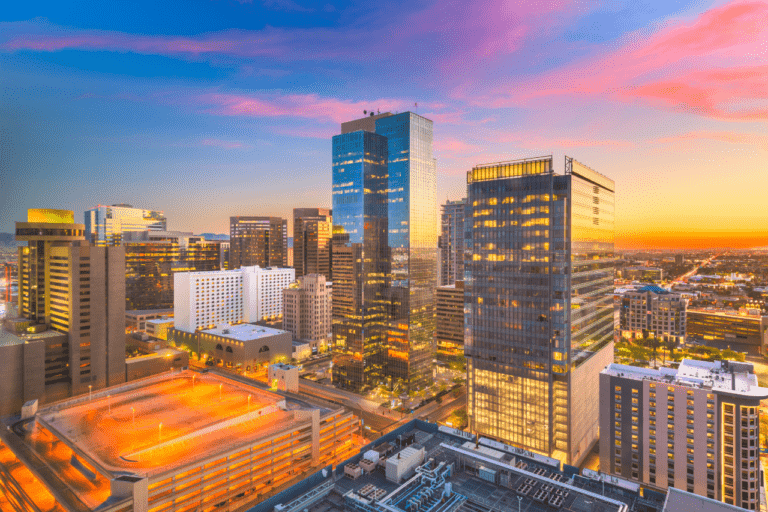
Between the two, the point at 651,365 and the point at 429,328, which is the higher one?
the point at 429,328

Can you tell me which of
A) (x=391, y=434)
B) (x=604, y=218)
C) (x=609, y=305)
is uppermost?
(x=604, y=218)

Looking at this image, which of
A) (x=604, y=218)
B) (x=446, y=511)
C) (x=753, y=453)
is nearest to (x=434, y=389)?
(x=604, y=218)

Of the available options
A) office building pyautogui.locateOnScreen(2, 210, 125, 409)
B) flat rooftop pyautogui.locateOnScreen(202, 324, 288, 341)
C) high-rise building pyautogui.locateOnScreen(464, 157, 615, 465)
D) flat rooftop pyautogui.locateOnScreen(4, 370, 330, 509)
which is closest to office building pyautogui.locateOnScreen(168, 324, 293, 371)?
flat rooftop pyautogui.locateOnScreen(202, 324, 288, 341)

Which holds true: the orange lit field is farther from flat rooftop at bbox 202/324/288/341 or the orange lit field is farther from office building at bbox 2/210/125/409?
flat rooftop at bbox 202/324/288/341

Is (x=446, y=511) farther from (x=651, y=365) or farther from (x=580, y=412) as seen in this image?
(x=651, y=365)

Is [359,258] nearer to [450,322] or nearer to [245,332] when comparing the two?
[450,322]

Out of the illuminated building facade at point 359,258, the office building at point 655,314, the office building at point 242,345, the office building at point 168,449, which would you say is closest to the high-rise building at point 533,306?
the office building at point 168,449

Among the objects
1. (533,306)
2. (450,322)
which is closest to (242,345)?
(450,322)
